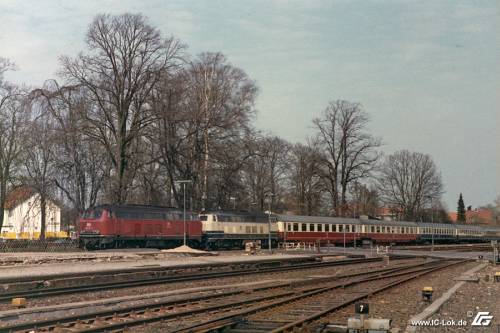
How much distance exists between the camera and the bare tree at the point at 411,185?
337 ft

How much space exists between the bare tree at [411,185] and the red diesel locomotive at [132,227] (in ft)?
197

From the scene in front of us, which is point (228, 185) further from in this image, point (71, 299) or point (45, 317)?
point (45, 317)

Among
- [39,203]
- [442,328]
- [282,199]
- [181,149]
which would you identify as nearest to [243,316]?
[442,328]

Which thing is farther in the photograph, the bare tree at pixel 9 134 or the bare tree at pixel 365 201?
the bare tree at pixel 365 201

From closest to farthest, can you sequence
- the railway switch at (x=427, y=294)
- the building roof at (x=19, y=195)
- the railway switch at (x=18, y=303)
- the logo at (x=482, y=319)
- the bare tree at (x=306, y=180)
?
the logo at (x=482, y=319) < the railway switch at (x=18, y=303) < the railway switch at (x=427, y=294) < the building roof at (x=19, y=195) < the bare tree at (x=306, y=180)

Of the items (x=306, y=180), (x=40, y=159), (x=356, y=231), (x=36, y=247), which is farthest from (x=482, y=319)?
(x=306, y=180)

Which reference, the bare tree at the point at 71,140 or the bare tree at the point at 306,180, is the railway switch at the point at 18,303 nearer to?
the bare tree at the point at 71,140

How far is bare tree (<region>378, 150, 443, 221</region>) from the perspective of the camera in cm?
10269

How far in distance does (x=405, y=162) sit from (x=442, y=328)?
98.7 metres

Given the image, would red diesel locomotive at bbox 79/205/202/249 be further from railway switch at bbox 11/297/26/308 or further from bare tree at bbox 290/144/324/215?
bare tree at bbox 290/144/324/215

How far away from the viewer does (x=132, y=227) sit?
139ft

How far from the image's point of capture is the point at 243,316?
1395cm

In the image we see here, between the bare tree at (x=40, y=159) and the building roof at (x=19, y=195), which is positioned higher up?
the bare tree at (x=40, y=159)

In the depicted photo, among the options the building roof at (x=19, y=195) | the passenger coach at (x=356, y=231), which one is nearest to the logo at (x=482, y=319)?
the building roof at (x=19, y=195)
